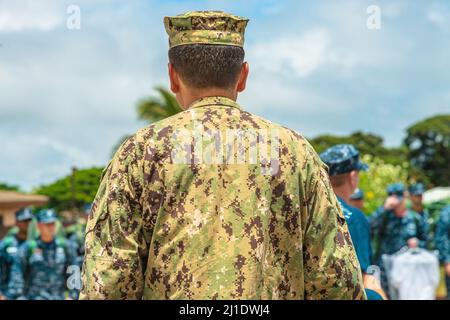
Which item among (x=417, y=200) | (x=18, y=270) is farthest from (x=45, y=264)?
(x=417, y=200)

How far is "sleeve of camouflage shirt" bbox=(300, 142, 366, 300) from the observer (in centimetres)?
331

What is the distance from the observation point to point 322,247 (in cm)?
331

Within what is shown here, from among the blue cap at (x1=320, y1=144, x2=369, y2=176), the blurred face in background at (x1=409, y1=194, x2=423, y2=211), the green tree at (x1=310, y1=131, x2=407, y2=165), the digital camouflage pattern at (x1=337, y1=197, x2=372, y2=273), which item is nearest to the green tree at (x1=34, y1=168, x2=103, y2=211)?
the green tree at (x1=310, y1=131, x2=407, y2=165)

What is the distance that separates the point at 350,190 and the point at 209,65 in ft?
9.58

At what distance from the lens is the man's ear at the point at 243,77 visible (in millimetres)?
3414

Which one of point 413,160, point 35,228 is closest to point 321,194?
point 35,228

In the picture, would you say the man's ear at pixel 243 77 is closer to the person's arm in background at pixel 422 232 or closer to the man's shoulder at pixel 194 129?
the man's shoulder at pixel 194 129

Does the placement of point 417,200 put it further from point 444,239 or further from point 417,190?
point 444,239

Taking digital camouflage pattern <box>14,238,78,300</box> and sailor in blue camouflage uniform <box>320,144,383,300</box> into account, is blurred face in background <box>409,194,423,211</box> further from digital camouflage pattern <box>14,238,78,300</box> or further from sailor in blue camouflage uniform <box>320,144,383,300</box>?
sailor in blue camouflage uniform <box>320,144,383,300</box>

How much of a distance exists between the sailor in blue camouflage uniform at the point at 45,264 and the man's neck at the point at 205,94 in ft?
32.4

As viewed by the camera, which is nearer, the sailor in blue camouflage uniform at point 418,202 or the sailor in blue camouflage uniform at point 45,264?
the sailor in blue camouflage uniform at point 45,264

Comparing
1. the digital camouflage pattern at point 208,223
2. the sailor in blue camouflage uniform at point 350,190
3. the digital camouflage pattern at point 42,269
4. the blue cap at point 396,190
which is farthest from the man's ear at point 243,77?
the blue cap at point 396,190
